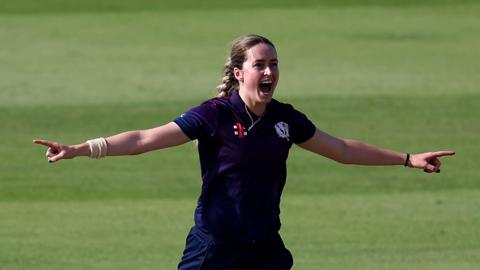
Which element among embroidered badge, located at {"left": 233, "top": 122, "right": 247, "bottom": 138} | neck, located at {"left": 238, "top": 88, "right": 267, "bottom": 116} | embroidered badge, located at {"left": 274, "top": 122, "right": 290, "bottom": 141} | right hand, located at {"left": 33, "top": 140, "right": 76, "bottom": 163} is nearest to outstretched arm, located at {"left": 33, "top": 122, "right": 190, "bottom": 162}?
right hand, located at {"left": 33, "top": 140, "right": 76, "bottom": 163}

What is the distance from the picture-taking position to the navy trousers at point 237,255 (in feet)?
25.8

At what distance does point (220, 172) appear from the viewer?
7.84 m

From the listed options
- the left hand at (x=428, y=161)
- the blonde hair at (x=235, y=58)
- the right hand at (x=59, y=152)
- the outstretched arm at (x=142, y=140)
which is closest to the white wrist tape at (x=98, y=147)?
the outstretched arm at (x=142, y=140)

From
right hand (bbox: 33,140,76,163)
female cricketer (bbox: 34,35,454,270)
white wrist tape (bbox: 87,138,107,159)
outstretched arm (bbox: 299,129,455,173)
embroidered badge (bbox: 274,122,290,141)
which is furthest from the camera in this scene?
outstretched arm (bbox: 299,129,455,173)

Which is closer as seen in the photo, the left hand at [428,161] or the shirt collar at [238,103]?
the shirt collar at [238,103]

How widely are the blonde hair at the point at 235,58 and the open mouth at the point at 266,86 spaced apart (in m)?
0.23

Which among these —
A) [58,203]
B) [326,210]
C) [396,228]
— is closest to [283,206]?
[326,210]

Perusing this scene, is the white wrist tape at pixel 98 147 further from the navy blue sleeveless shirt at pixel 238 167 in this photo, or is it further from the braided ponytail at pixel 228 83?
the braided ponytail at pixel 228 83

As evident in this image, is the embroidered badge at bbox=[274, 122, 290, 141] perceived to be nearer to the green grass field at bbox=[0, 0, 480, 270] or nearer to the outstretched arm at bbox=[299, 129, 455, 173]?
the outstretched arm at bbox=[299, 129, 455, 173]

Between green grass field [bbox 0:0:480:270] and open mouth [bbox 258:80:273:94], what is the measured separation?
3.73 m

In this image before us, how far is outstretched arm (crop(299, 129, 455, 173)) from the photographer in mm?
8336

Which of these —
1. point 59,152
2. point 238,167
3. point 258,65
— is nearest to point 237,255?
point 238,167

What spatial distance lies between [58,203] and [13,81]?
22.1ft

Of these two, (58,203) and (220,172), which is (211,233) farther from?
(58,203)
